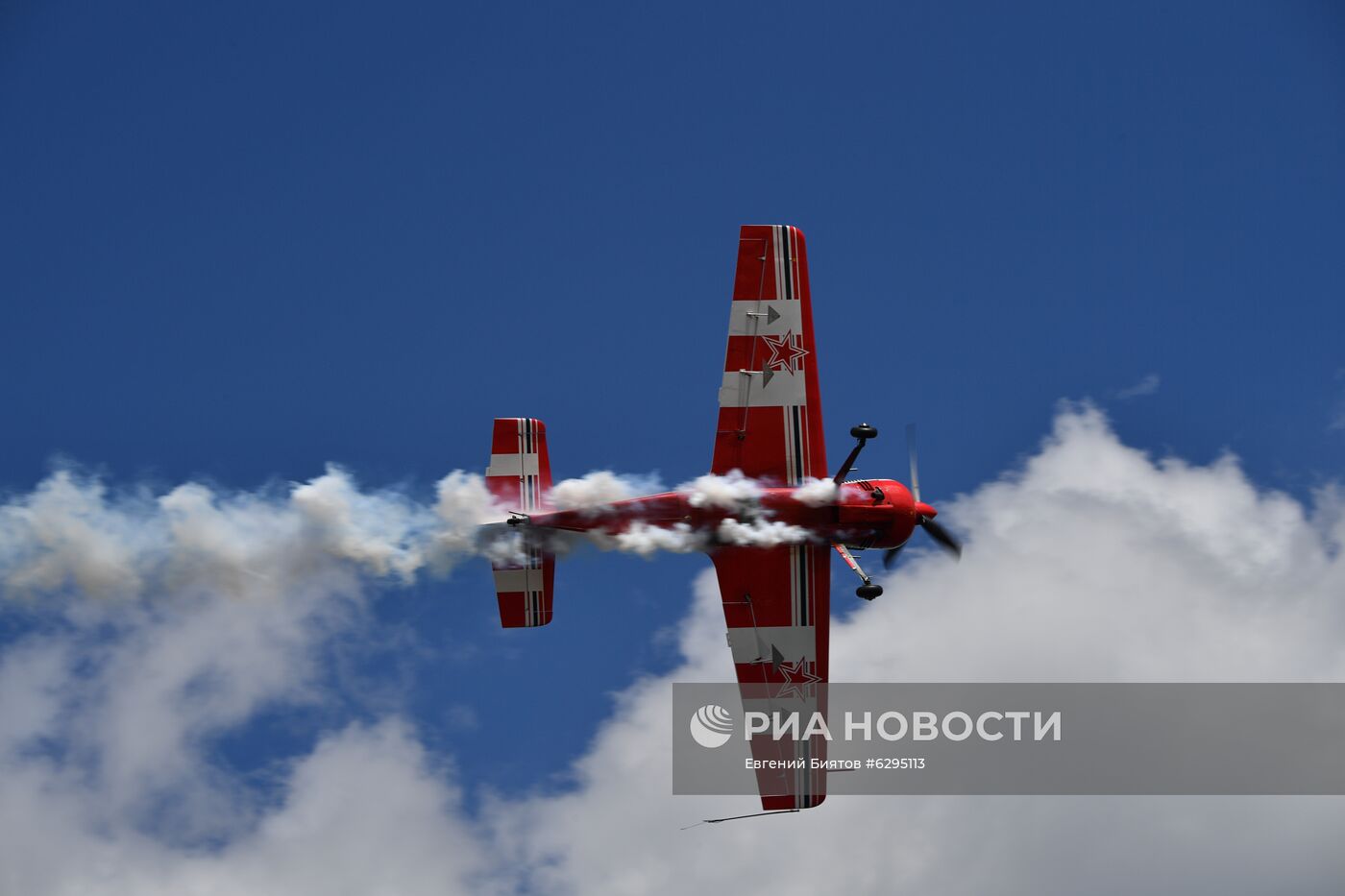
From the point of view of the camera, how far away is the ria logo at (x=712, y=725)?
22.3m

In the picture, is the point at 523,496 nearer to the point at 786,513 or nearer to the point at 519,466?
the point at 519,466

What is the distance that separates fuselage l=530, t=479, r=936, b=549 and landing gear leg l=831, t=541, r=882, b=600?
340mm

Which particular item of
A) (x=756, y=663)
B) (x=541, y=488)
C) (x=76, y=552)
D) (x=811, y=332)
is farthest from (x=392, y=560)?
(x=811, y=332)

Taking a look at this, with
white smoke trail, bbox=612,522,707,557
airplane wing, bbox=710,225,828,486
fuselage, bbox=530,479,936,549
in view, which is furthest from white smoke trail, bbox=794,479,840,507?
white smoke trail, bbox=612,522,707,557

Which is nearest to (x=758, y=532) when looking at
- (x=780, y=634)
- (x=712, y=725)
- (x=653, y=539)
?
(x=653, y=539)

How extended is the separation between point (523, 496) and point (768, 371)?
5054 millimetres

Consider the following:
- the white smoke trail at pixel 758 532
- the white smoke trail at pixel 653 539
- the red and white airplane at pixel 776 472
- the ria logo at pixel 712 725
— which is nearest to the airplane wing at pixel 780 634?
the red and white airplane at pixel 776 472

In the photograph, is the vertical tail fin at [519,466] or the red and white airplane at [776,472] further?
the vertical tail fin at [519,466]

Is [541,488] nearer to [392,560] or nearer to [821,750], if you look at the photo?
[392,560]

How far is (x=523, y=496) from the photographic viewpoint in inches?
869

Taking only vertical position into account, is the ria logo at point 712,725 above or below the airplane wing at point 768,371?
below

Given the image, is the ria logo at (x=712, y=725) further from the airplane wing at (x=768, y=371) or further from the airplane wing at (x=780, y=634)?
the airplane wing at (x=768, y=371)

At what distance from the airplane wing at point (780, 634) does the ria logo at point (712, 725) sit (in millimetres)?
720

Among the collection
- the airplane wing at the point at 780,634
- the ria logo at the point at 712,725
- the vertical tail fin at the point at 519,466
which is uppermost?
the vertical tail fin at the point at 519,466
